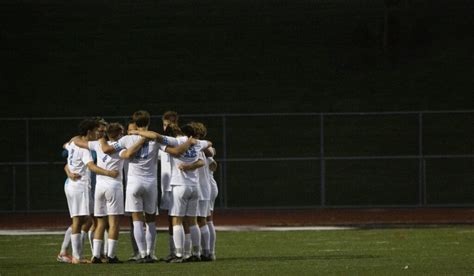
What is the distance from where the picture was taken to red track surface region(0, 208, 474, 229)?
88.2ft

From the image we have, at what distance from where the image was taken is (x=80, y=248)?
16.5 metres

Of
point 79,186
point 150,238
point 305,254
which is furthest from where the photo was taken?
point 305,254

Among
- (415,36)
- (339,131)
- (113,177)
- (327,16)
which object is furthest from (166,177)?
(327,16)

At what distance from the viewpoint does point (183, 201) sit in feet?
53.1

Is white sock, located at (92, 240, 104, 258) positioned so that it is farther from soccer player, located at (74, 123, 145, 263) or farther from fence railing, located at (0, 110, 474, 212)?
fence railing, located at (0, 110, 474, 212)

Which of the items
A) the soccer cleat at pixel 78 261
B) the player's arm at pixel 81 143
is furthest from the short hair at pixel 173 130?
the soccer cleat at pixel 78 261

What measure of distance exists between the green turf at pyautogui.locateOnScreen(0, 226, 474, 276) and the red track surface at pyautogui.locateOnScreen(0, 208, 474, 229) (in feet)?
10.9

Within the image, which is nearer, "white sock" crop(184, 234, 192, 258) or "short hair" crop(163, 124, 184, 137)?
"short hair" crop(163, 124, 184, 137)

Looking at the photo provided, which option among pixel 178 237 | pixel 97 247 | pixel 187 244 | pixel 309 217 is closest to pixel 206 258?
pixel 187 244

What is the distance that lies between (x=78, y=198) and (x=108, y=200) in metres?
0.65

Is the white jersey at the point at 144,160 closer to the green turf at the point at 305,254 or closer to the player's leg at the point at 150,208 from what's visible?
the player's leg at the point at 150,208

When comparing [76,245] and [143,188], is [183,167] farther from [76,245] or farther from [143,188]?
[76,245]

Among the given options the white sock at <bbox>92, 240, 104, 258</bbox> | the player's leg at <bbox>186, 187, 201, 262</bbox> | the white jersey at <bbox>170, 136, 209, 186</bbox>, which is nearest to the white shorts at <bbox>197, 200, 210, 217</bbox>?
the player's leg at <bbox>186, 187, 201, 262</bbox>

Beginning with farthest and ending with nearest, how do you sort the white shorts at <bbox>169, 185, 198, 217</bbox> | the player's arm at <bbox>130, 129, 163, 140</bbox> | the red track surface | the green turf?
the red track surface < the white shorts at <bbox>169, 185, 198, 217</bbox> < the player's arm at <bbox>130, 129, 163, 140</bbox> < the green turf
